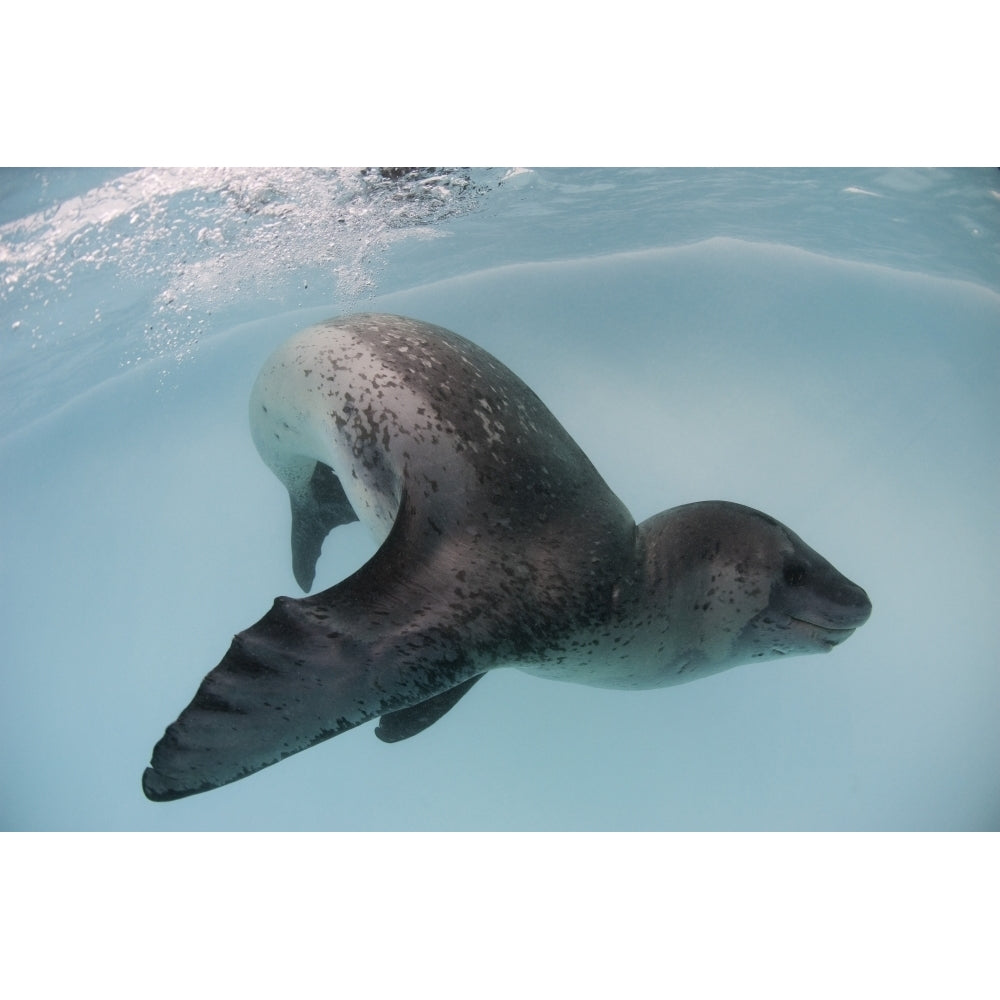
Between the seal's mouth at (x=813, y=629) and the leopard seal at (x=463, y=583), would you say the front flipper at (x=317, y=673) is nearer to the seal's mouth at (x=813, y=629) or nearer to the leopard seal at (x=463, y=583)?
the leopard seal at (x=463, y=583)

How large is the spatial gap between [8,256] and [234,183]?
5.17ft

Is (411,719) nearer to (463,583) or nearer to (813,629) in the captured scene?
(463,583)

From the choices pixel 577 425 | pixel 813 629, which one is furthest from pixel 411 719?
pixel 577 425

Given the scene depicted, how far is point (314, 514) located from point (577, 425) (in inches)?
120

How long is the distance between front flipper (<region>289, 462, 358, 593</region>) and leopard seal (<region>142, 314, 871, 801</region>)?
0.68 m

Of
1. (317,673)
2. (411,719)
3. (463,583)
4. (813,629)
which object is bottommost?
(411,719)

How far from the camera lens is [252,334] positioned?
22.1 ft

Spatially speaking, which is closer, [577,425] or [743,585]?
[743,585]

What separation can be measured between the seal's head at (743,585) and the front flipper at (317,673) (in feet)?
2.39

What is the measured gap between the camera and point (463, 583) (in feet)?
6.50

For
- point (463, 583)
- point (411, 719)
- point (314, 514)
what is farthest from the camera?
point (314, 514)

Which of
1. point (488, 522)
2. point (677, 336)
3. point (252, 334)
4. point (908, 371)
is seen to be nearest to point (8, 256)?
point (252, 334)

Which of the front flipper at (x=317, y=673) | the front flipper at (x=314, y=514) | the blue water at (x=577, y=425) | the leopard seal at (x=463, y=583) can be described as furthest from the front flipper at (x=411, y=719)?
the blue water at (x=577, y=425)

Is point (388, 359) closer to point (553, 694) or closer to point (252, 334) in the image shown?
point (553, 694)
